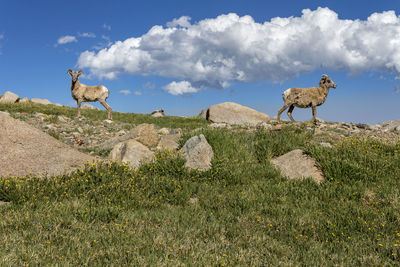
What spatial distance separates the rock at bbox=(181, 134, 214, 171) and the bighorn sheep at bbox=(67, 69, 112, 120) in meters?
14.0

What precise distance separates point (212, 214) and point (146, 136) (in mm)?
5388

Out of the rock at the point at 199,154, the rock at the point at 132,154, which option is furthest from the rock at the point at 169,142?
the rock at the point at 199,154

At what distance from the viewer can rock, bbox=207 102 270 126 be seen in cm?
2505

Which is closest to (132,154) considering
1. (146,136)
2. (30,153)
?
(146,136)

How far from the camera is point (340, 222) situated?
5.23 m

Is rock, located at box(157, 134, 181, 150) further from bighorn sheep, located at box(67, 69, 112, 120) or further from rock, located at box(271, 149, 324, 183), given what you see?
bighorn sheep, located at box(67, 69, 112, 120)

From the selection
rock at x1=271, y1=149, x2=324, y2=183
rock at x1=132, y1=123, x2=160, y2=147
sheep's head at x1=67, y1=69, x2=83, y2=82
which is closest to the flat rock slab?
rock at x1=132, y1=123, x2=160, y2=147

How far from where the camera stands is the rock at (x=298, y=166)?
768cm

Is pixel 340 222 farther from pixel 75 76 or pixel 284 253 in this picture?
pixel 75 76

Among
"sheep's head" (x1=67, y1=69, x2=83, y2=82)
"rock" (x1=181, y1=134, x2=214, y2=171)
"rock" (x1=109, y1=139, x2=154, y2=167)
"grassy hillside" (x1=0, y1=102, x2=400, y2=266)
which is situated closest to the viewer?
"grassy hillside" (x1=0, y1=102, x2=400, y2=266)

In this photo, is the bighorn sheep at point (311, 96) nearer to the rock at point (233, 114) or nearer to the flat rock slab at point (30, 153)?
the rock at point (233, 114)

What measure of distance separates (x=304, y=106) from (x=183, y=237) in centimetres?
1469

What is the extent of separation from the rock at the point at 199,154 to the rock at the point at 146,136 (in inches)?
79.4

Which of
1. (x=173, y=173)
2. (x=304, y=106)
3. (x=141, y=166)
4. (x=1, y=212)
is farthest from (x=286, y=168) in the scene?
(x=304, y=106)
